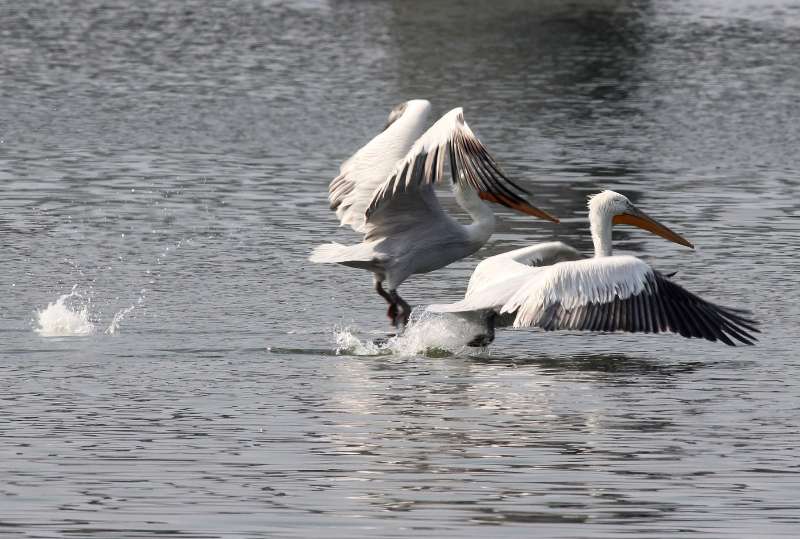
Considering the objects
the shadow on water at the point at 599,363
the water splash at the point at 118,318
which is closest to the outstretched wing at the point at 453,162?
the shadow on water at the point at 599,363

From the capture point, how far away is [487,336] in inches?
432

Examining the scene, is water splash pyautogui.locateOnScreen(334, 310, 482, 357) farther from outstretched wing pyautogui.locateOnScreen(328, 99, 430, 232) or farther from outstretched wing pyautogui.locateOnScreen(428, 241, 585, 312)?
outstretched wing pyautogui.locateOnScreen(328, 99, 430, 232)

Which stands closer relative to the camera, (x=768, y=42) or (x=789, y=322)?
(x=789, y=322)

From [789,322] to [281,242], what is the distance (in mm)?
4193

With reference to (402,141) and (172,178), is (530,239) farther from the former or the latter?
(172,178)

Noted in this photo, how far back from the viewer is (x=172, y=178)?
57.9 ft

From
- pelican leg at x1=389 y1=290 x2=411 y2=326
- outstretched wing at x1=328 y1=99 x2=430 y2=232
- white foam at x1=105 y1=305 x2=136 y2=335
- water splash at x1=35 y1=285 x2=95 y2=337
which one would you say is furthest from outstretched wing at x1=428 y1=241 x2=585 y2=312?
water splash at x1=35 y1=285 x2=95 y2=337

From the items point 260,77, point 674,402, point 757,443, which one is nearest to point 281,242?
point 674,402

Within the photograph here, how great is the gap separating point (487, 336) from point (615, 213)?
1131 mm

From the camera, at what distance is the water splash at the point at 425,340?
36.0 ft

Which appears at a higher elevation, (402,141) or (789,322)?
(402,141)

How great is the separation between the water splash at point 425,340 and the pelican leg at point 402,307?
492 mm

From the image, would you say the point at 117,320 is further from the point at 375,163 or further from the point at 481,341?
the point at 481,341

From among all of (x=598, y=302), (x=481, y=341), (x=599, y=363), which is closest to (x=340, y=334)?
(x=481, y=341)
